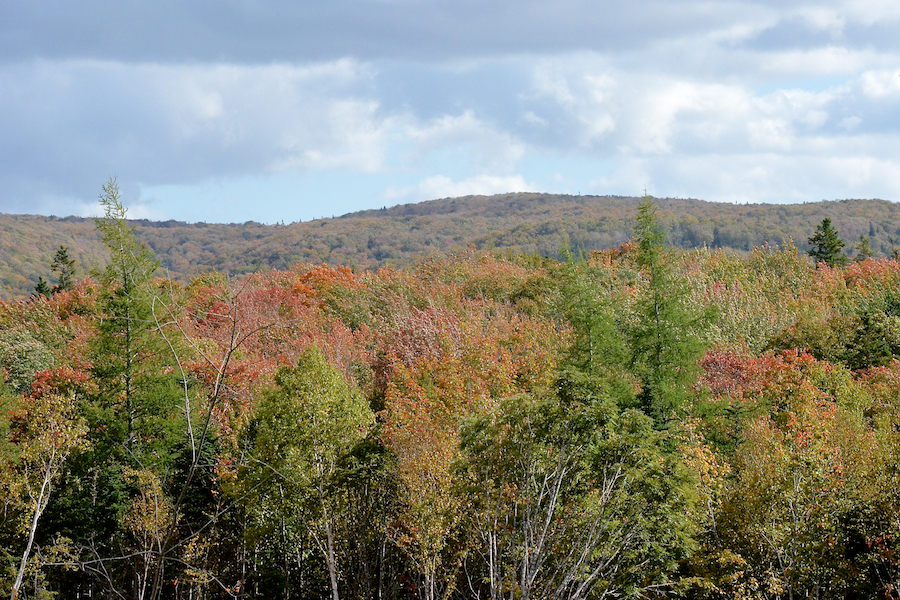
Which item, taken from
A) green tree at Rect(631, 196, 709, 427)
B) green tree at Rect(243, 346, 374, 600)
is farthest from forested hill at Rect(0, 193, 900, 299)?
green tree at Rect(243, 346, 374, 600)

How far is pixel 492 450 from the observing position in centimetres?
1145

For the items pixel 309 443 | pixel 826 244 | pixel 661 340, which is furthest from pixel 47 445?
pixel 826 244

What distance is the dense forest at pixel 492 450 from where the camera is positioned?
36.8ft

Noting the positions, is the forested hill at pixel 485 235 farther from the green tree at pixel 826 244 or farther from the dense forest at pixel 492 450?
the dense forest at pixel 492 450

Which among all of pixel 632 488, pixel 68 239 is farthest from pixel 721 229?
pixel 68 239

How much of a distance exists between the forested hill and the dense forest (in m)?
59.1

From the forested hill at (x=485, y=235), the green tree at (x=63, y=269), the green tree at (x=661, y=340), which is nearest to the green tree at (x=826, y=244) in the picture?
the green tree at (x=661, y=340)

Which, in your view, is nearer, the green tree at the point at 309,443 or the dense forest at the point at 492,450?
the dense forest at the point at 492,450

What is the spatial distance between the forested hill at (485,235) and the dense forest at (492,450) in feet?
194

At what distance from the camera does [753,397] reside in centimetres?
1920

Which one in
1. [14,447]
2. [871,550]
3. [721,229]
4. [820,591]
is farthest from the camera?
[721,229]

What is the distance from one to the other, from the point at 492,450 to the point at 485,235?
151662 mm

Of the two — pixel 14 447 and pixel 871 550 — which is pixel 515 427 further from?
pixel 14 447

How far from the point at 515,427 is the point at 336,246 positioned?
154m
